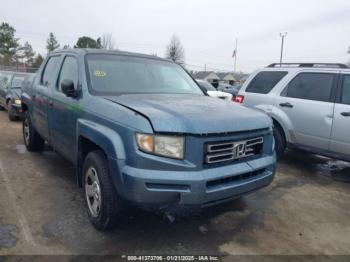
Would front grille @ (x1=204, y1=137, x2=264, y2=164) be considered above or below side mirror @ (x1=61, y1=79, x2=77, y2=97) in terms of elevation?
below

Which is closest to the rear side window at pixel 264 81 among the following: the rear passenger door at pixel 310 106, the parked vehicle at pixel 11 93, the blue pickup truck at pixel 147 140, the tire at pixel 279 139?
the rear passenger door at pixel 310 106

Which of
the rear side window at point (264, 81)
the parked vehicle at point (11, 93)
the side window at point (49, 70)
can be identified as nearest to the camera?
the side window at point (49, 70)

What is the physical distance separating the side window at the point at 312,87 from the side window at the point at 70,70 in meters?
→ 3.85

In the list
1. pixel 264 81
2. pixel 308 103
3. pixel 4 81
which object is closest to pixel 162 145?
pixel 308 103

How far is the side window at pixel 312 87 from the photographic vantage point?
18.8ft

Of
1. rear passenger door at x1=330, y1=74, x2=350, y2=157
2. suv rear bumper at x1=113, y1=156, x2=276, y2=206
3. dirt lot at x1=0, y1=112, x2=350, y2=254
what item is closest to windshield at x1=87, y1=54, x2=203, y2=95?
suv rear bumper at x1=113, y1=156, x2=276, y2=206

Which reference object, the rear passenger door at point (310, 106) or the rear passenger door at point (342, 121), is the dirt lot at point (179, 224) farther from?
Result: the rear passenger door at point (310, 106)

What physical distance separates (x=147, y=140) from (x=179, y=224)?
1280mm

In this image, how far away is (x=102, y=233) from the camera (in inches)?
135

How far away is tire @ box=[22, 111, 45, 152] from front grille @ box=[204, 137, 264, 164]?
13.6 feet

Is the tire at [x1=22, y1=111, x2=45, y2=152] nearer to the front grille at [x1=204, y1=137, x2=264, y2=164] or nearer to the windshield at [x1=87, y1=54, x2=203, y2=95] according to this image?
the windshield at [x1=87, y1=54, x2=203, y2=95]

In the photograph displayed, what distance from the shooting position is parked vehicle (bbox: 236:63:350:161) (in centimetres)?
550

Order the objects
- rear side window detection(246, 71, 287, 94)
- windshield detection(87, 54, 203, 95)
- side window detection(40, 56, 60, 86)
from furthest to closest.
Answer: rear side window detection(246, 71, 287, 94), side window detection(40, 56, 60, 86), windshield detection(87, 54, 203, 95)

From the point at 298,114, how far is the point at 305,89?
47 cm
